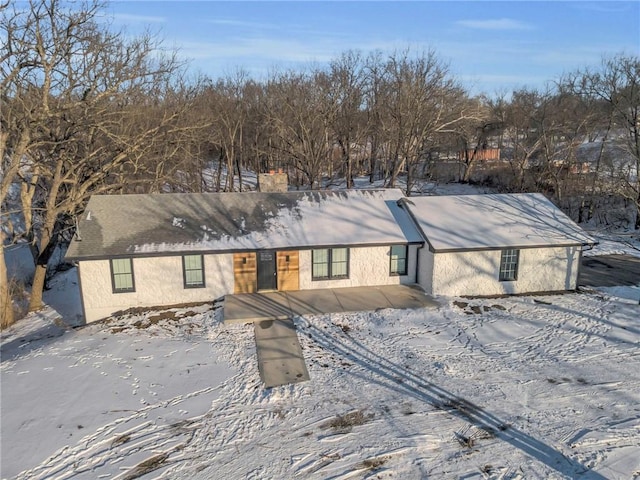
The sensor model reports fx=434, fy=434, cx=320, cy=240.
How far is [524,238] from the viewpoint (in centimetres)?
1510

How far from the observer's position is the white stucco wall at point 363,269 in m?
15.1

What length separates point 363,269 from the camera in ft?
50.1

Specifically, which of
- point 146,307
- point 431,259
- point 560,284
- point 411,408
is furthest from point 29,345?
point 560,284

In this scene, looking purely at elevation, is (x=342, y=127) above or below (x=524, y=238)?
above

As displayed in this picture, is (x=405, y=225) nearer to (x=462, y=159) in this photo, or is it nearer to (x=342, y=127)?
(x=342, y=127)

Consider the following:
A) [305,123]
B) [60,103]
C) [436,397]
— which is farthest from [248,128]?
[436,397]

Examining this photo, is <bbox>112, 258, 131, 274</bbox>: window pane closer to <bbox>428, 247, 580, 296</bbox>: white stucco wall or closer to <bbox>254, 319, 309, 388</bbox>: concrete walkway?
<bbox>254, 319, 309, 388</bbox>: concrete walkway

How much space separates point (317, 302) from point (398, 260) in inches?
139

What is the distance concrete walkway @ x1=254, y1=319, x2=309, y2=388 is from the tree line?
8.76 m

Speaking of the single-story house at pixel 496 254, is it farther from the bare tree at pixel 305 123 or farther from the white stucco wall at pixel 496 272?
the bare tree at pixel 305 123

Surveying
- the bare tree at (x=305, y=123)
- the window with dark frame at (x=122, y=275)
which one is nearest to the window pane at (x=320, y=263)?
the window with dark frame at (x=122, y=275)

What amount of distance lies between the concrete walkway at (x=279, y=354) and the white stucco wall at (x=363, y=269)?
2.65 meters

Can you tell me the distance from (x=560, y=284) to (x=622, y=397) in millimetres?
7124

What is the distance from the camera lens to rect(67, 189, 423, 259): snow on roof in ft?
46.3
